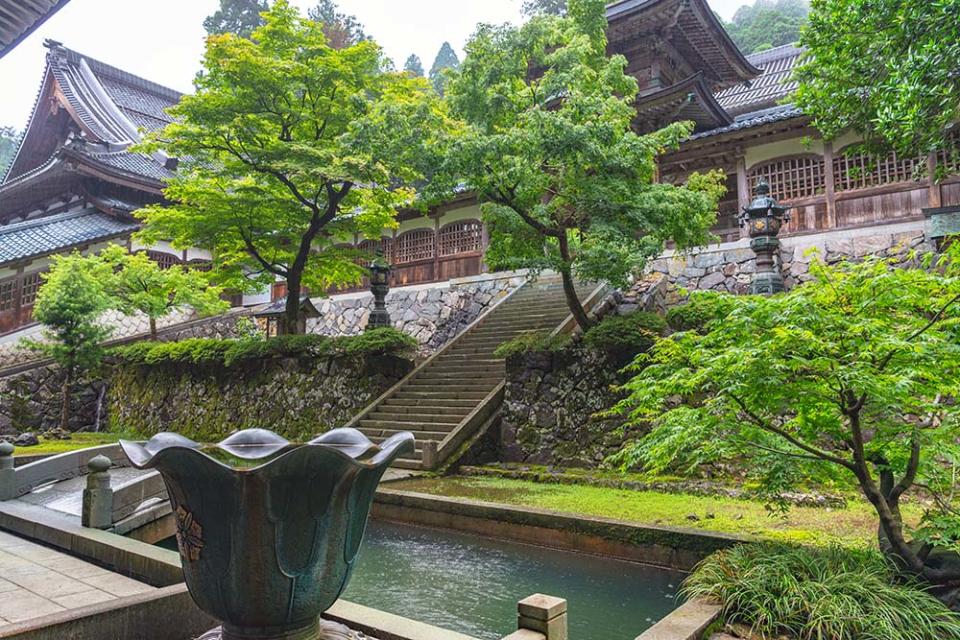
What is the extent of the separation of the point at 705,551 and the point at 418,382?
31.0 feet

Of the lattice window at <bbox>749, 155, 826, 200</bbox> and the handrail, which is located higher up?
the lattice window at <bbox>749, 155, 826, 200</bbox>

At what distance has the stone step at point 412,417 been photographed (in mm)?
12570

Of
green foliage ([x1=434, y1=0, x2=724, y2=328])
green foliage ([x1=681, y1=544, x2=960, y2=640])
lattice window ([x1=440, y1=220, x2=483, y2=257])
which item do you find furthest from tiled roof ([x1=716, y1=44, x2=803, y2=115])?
green foliage ([x1=681, y1=544, x2=960, y2=640])

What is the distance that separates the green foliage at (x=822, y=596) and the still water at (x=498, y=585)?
926mm

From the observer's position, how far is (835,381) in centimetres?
406

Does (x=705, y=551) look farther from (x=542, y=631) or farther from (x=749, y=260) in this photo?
(x=749, y=260)

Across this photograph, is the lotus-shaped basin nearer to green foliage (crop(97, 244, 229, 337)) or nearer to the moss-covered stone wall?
the moss-covered stone wall

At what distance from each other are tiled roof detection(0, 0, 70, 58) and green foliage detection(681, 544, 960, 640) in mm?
5737

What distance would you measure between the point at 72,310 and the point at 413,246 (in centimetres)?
1082

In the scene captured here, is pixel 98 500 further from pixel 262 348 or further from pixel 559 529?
pixel 262 348

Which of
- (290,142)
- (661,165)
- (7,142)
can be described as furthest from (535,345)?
(7,142)


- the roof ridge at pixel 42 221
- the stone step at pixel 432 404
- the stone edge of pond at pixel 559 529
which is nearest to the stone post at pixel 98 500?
the stone edge of pond at pixel 559 529

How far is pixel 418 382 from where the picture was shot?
47.8 feet

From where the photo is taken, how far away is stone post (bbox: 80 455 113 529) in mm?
6844
